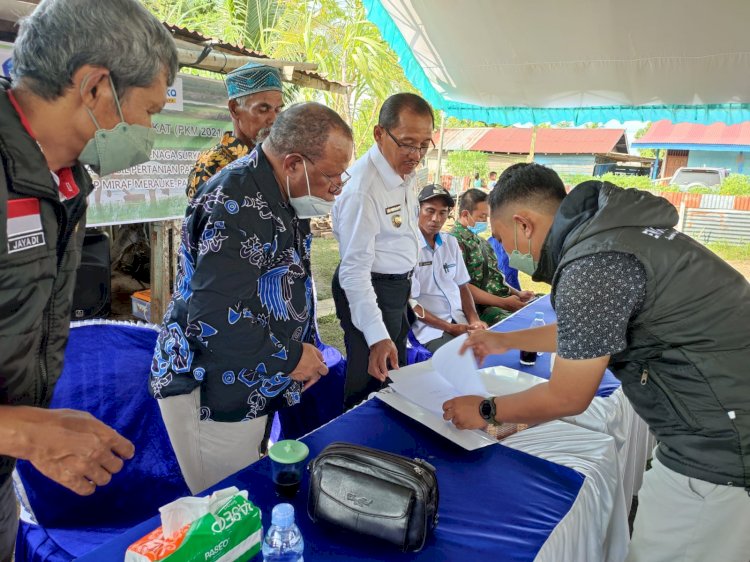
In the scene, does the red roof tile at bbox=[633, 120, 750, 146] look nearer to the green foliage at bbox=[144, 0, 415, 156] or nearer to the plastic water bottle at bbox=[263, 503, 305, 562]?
the green foliage at bbox=[144, 0, 415, 156]

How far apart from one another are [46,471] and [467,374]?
1081 mm

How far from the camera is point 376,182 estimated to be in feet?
7.02

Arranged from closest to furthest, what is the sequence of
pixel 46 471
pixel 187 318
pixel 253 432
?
pixel 46 471 → pixel 187 318 → pixel 253 432

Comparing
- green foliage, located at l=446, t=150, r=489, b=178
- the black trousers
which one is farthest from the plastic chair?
green foliage, located at l=446, t=150, r=489, b=178

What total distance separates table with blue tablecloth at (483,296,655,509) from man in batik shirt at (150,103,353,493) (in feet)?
3.03

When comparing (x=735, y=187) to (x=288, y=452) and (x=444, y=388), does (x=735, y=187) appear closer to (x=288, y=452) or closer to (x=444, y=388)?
(x=444, y=388)

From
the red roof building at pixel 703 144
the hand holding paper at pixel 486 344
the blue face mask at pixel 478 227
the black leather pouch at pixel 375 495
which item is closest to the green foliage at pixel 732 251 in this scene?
the blue face mask at pixel 478 227

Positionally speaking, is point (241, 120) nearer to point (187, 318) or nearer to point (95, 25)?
point (187, 318)

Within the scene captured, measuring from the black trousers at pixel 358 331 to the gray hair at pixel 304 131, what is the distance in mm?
892

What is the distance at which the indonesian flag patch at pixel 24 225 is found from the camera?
2.63 feet

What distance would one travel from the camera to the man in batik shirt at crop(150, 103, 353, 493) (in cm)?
123

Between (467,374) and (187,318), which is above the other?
(187,318)

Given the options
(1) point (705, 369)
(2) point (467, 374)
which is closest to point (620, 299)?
(1) point (705, 369)

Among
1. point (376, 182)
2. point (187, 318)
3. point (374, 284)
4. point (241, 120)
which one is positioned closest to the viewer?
point (187, 318)
